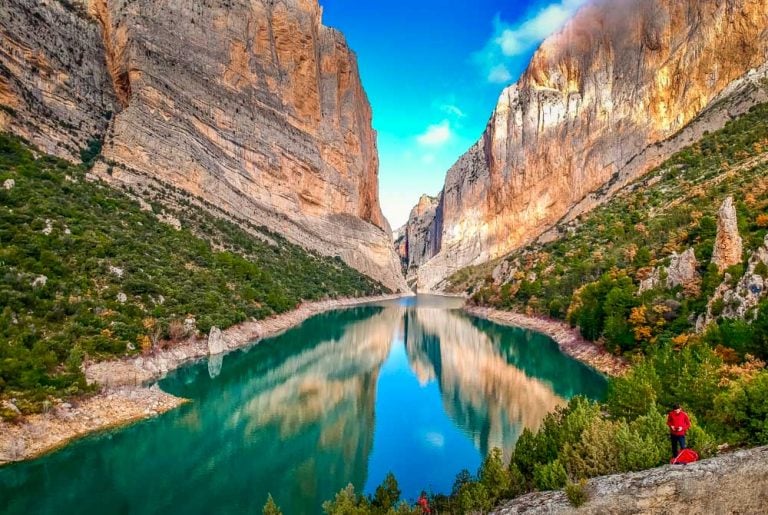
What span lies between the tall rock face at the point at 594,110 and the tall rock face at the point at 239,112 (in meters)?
29.6

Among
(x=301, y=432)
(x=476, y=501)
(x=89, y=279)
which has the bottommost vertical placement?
(x=301, y=432)

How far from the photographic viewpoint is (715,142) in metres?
44.7

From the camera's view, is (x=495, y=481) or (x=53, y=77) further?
(x=53, y=77)

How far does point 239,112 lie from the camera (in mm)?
60750

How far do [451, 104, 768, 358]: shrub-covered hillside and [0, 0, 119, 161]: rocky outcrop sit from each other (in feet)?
135

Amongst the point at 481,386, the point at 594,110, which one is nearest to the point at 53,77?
the point at 481,386

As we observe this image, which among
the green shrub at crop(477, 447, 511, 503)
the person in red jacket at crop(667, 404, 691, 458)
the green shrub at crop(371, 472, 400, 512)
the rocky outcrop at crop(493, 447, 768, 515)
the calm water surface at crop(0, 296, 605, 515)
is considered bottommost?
the calm water surface at crop(0, 296, 605, 515)

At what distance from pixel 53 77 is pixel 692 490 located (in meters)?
50.3

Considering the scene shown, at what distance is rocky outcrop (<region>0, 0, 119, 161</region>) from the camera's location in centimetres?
3512

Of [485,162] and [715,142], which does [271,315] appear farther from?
[485,162]

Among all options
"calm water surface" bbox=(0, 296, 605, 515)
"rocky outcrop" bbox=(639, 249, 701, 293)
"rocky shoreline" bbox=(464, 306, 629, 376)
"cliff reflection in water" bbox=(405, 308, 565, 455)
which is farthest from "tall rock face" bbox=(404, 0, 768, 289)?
"calm water surface" bbox=(0, 296, 605, 515)

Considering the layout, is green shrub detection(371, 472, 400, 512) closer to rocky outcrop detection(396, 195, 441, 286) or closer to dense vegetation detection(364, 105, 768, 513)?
dense vegetation detection(364, 105, 768, 513)

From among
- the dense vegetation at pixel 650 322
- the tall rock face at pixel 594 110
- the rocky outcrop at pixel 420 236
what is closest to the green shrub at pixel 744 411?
the dense vegetation at pixel 650 322

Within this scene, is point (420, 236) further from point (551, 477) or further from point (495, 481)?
point (551, 477)
